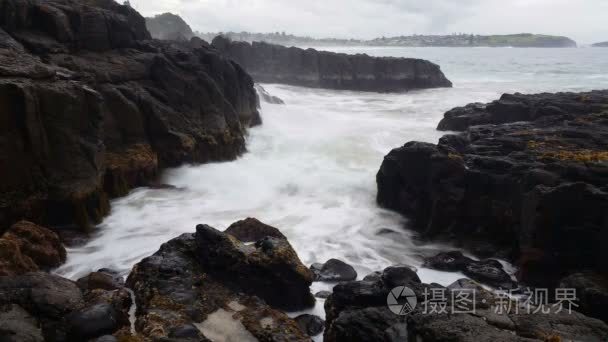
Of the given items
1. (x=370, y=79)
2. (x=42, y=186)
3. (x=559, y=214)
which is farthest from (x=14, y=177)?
(x=370, y=79)

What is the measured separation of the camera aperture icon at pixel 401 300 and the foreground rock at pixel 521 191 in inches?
153

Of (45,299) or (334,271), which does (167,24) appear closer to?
(334,271)

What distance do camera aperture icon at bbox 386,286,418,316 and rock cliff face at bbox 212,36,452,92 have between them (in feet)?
128

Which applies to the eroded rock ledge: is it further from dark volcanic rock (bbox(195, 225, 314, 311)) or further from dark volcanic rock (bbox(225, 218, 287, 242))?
dark volcanic rock (bbox(225, 218, 287, 242))

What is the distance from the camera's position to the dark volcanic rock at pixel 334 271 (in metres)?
8.90

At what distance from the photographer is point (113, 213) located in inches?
459

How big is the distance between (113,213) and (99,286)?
466cm

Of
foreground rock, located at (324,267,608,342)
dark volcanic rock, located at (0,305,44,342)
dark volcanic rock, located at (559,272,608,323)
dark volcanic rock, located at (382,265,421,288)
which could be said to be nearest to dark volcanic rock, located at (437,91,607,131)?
dark volcanic rock, located at (559,272,608,323)

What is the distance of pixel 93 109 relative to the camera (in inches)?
444

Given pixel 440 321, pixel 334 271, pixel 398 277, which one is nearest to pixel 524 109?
pixel 334 271

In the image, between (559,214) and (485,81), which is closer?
(559,214)

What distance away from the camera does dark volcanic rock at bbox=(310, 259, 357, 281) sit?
29.2 ft

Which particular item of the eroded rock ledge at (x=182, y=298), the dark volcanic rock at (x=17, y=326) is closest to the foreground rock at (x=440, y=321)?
the eroded rock ledge at (x=182, y=298)

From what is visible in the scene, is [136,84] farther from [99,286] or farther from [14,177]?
[99,286]
